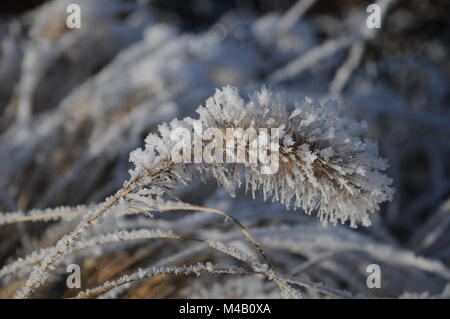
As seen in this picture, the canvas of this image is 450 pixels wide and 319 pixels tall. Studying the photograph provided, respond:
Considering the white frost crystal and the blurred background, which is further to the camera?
the blurred background

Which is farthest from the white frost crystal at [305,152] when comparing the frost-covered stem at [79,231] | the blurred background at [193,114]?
the blurred background at [193,114]

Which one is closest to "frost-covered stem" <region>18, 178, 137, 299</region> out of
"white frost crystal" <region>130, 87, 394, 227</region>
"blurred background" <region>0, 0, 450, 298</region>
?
"white frost crystal" <region>130, 87, 394, 227</region>

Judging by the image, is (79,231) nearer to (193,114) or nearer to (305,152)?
(305,152)

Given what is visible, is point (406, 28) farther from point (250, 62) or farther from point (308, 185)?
point (308, 185)

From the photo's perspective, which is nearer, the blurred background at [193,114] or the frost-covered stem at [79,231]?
the frost-covered stem at [79,231]

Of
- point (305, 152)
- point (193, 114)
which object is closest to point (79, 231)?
point (305, 152)

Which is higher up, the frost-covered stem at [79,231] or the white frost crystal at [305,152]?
the white frost crystal at [305,152]

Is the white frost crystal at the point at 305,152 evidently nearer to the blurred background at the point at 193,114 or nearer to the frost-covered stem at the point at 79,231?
the frost-covered stem at the point at 79,231

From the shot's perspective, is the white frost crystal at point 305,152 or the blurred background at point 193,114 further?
the blurred background at point 193,114

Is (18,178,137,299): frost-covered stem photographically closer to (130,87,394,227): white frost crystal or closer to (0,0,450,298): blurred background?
(130,87,394,227): white frost crystal
